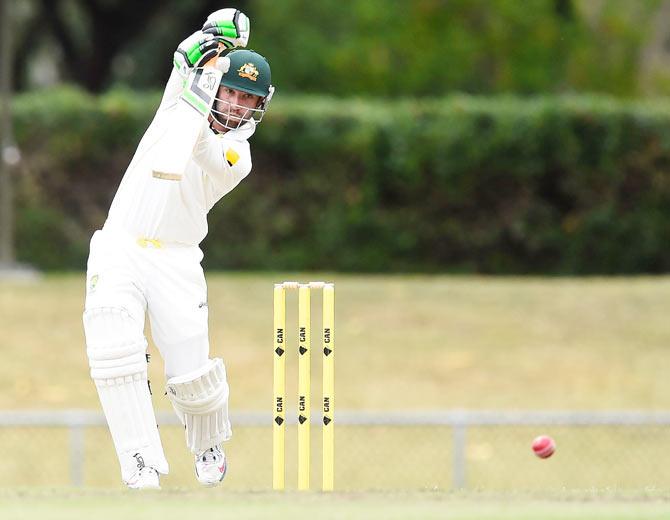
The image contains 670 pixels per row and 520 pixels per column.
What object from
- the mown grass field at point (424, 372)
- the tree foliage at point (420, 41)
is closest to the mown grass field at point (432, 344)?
the mown grass field at point (424, 372)

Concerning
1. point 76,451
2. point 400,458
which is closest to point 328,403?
point 76,451

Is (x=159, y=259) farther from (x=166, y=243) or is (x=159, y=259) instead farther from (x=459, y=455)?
(x=459, y=455)

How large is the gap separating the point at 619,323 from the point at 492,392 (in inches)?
66.2

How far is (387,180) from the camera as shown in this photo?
42.2ft

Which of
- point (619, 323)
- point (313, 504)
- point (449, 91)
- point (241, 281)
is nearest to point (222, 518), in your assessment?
point (313, 504)

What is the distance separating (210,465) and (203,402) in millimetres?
326

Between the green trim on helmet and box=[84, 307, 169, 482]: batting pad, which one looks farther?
the green trim on helmet

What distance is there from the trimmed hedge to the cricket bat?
764cm

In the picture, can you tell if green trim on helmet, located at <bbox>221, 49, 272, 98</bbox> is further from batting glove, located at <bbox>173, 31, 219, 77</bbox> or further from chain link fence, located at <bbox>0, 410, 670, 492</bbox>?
chain link fence, located at <bbox>0, 410, 670, 492</bbox>

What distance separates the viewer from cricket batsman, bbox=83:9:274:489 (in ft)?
16.2

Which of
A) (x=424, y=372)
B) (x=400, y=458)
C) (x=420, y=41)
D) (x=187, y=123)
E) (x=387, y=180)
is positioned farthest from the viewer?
(x=420, y=41)

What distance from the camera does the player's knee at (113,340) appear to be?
16.1 feet

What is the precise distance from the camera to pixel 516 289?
11.5m

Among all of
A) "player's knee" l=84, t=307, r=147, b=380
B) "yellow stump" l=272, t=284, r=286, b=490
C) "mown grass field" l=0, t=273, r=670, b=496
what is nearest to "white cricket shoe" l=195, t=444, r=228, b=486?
"yellow stump" l=272, t=284, r=286, b=490
